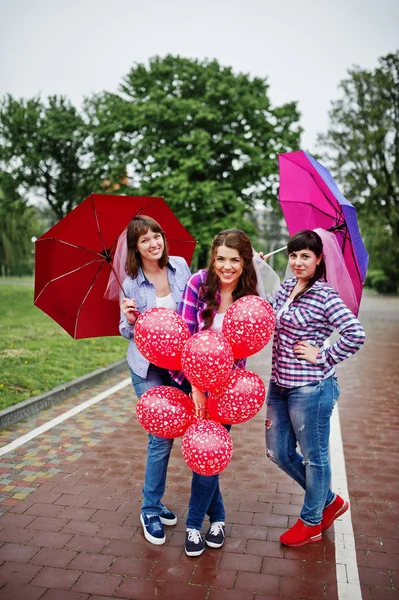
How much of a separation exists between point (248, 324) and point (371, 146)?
27160 millimetres

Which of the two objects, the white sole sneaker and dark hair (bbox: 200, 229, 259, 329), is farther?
the white sole sneaker

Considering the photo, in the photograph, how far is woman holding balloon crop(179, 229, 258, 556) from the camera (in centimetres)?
315

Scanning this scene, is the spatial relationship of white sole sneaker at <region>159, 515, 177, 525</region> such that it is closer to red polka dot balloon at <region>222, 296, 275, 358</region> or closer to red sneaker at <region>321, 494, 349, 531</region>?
red sneaker at <region>321, 494, 349, 531</region>

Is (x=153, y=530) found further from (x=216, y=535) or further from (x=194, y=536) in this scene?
(x=216, y=535)

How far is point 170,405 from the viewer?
3109mm

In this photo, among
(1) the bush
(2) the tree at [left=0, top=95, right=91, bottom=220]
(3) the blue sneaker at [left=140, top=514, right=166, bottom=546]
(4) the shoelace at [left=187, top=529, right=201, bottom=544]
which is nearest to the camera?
(4) the shoelace at [left=187, top=529, right=201, bottom=544]

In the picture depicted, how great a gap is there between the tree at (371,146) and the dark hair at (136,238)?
24.5 meters

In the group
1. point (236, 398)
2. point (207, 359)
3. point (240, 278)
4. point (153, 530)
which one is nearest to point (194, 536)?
point (153, 530)

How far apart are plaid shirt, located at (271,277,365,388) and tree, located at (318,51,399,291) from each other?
24.4 meters

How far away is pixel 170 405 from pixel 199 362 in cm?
42

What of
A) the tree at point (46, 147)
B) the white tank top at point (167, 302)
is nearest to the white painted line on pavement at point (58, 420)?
the white tank top at point (167, 302)

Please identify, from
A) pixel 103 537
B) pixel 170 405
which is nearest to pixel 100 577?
pixel 103 537

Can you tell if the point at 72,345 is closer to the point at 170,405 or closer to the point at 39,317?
the point at 39,317

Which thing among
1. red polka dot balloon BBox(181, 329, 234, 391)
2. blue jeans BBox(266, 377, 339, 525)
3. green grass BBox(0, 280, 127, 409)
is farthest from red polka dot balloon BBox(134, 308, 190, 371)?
green grass BBox(0, 280, 127, 409)
